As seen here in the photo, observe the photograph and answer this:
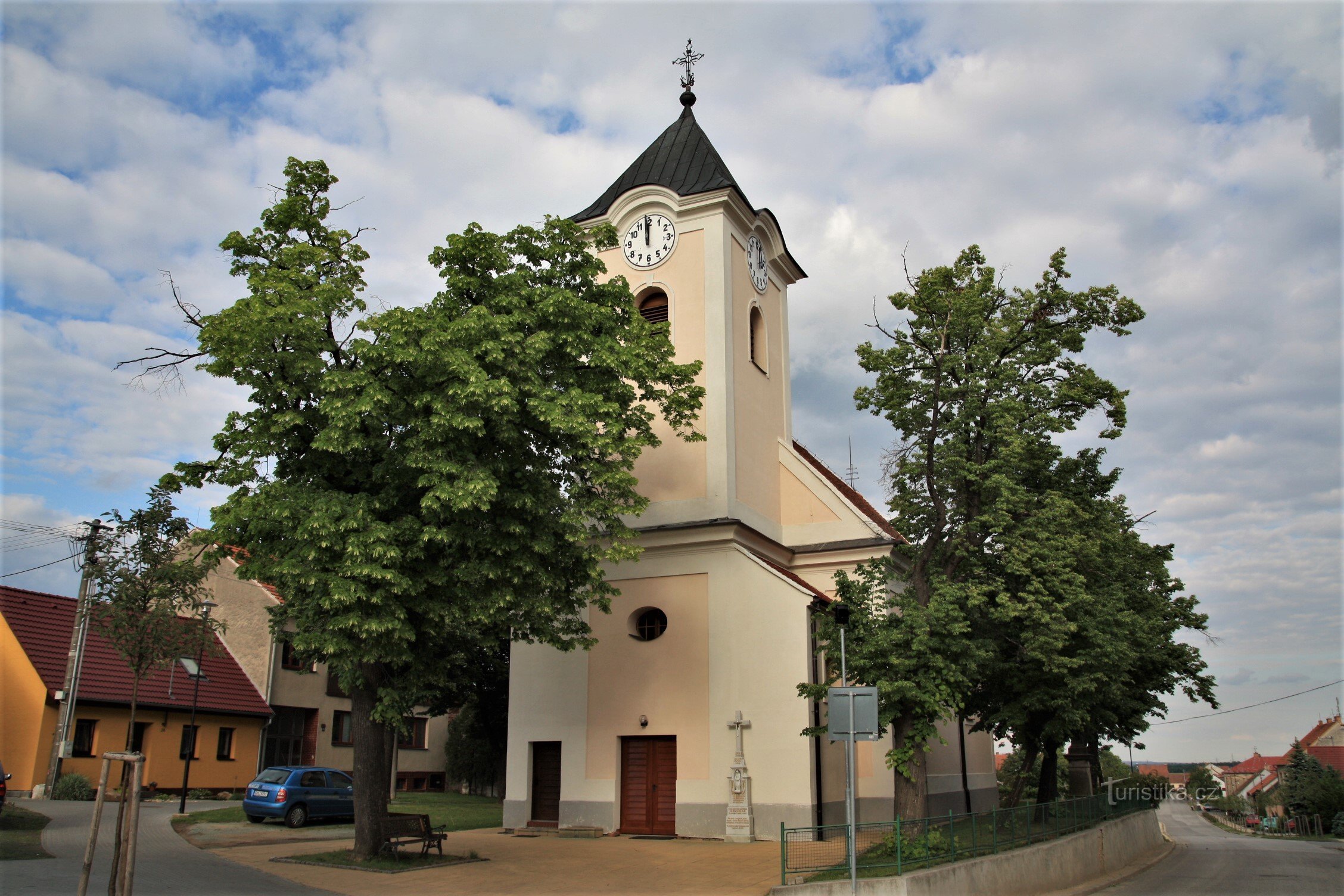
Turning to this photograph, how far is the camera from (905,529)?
736 inches

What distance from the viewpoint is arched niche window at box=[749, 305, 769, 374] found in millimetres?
25344

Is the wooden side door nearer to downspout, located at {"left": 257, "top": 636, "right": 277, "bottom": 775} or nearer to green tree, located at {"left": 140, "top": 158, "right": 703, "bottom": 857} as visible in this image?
green tree, located at {"left": 140, "top": 158, "right": 703, "bottom": 857}

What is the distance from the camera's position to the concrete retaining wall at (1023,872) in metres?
11.7

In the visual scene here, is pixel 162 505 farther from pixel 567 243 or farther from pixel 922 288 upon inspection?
pixel 922 288

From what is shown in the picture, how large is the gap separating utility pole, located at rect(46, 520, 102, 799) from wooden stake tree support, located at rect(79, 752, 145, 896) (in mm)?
16426

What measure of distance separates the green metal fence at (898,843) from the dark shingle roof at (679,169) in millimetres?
15641

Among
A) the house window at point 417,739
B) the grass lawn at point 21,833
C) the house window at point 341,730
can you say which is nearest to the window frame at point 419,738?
the house window at point 417,739

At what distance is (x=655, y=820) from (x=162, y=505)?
44.5 ft

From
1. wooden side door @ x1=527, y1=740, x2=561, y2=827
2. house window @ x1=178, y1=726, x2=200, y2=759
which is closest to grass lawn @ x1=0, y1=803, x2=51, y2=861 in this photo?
house window @ x1=178, y1=726, x2=200, y2=759

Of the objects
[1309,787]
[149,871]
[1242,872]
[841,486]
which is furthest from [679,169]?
[1309,787]

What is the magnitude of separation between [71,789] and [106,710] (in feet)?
10.8

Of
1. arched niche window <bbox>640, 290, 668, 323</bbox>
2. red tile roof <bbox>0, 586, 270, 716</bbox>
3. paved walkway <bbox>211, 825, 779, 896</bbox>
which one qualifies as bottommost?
paved walkway <bbox>211, 825, 779, 896</bbox>

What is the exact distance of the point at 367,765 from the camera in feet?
49.5

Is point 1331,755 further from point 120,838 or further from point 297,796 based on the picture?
point 120,838
